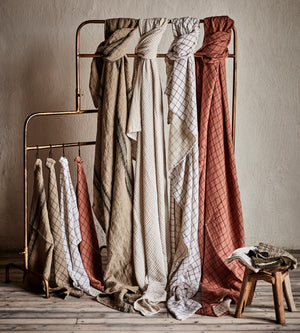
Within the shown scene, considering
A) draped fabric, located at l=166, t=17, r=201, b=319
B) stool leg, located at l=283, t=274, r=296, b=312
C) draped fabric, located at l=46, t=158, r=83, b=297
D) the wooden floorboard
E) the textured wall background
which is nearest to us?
the wooden floorboard

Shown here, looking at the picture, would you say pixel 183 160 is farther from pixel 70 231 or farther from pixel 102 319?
pixel 102 319

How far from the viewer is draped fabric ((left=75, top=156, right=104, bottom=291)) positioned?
287 centimetres

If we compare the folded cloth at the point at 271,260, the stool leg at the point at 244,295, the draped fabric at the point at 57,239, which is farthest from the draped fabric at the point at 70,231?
the folded cloth at the point at 271,260

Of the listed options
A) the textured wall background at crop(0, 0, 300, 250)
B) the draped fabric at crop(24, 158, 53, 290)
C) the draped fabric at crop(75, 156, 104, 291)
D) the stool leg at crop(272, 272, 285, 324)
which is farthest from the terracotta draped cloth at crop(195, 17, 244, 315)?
the draped fabric at crop(24, 158, 53, 290)

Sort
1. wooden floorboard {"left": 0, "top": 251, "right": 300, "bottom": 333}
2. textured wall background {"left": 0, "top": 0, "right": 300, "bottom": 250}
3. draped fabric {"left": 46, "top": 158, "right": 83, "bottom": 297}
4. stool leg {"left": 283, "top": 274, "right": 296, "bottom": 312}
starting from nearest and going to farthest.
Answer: wooden floorboard {"left": 0, "top": 251, "right": 300, "bottom": 333} < stool leg {"left": 283, "top": 274, "right": 296, "bottom": 312} < draped fabric {"left": 46, "top": 158, "right": 83, "bottom": 297} < textured wall background {"left": 0, "top": 0, "right": 300, "bottom": 250}

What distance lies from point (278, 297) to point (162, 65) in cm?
187

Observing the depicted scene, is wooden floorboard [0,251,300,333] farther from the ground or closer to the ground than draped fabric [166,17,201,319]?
closer to the ground

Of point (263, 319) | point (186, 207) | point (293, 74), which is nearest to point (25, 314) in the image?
point (186, 207)

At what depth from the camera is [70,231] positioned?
2.81 m

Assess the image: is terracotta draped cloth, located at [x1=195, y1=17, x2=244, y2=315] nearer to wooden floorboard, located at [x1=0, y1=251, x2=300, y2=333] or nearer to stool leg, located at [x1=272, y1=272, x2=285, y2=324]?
wooden floorboard, located at [x1=0, y1=251, x2=300, y2=333]

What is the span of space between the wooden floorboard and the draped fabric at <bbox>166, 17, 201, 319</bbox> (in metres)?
0.26

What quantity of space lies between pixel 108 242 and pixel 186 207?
0.51 metres

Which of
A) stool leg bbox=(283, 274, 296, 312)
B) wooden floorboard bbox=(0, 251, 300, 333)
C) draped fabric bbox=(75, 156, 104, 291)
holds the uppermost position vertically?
draped fabric bbox=(75, 156, 104, 291)

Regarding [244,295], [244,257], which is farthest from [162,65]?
→ [244,295]
